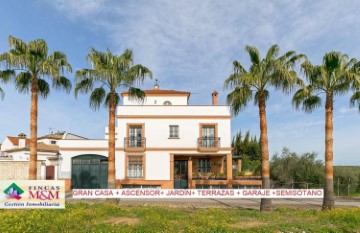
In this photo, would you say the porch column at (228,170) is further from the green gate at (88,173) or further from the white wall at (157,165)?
the green gate at (88,173)

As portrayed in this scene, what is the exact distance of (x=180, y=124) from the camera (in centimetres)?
2766

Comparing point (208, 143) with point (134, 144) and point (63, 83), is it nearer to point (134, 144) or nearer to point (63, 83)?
point (134, 144)

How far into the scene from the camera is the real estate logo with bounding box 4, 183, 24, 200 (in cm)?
1436

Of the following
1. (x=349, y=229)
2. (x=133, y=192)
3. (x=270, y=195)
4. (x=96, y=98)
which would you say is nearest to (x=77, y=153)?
(x=96, y=98)

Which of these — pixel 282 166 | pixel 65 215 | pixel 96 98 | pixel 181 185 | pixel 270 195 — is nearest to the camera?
pixel 65 215

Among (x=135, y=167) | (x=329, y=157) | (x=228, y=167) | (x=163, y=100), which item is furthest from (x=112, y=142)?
(x=163, y=100)

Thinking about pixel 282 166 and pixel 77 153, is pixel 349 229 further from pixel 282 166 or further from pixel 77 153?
pixel 77 153

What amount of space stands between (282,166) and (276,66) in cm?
1824

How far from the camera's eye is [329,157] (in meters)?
16.0

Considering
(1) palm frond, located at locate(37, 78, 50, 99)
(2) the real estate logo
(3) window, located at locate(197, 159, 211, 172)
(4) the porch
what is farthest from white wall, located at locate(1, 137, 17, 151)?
(2) the real estate logo

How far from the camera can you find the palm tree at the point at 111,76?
56.1 ft

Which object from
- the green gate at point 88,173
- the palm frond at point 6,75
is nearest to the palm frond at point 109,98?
the palm frond at point 6,75

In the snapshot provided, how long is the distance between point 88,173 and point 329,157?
66.4ft

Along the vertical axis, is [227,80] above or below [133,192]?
above
